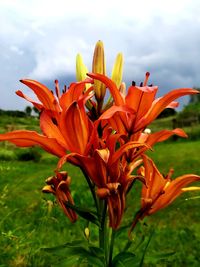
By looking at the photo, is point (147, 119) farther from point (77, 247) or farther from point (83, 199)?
point (83, 199)

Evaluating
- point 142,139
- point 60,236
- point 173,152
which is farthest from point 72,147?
point 173,152

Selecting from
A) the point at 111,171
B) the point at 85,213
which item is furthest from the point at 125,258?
the point at 111,171

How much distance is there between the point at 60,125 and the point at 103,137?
6.2 inches

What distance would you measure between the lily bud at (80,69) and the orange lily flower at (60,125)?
14cm

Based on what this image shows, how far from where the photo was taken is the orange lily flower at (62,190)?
120 cm

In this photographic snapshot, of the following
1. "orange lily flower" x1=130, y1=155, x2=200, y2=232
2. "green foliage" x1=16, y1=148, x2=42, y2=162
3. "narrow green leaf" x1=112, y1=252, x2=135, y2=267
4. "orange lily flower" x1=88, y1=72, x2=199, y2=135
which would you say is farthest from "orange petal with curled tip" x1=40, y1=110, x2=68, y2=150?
"green foliage" x1=16, y1=148, x2=42, y2=162

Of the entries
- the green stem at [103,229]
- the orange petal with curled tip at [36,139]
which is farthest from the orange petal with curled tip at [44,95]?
the green stem at [103,229]

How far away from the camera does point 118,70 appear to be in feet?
4.11

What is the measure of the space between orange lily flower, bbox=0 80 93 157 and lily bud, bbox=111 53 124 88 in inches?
5.7

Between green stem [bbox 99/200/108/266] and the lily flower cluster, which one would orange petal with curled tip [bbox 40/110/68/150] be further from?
green stem [bbox 99/200/108/266]

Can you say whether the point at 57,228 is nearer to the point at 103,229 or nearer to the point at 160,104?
the point at 103,229

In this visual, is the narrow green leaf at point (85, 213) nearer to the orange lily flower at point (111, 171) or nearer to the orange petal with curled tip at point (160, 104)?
the orange lily flower at point (111, 171)

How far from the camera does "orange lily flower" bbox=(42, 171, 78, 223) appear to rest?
120 cm

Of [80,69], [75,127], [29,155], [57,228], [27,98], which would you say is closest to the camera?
[75,127]
